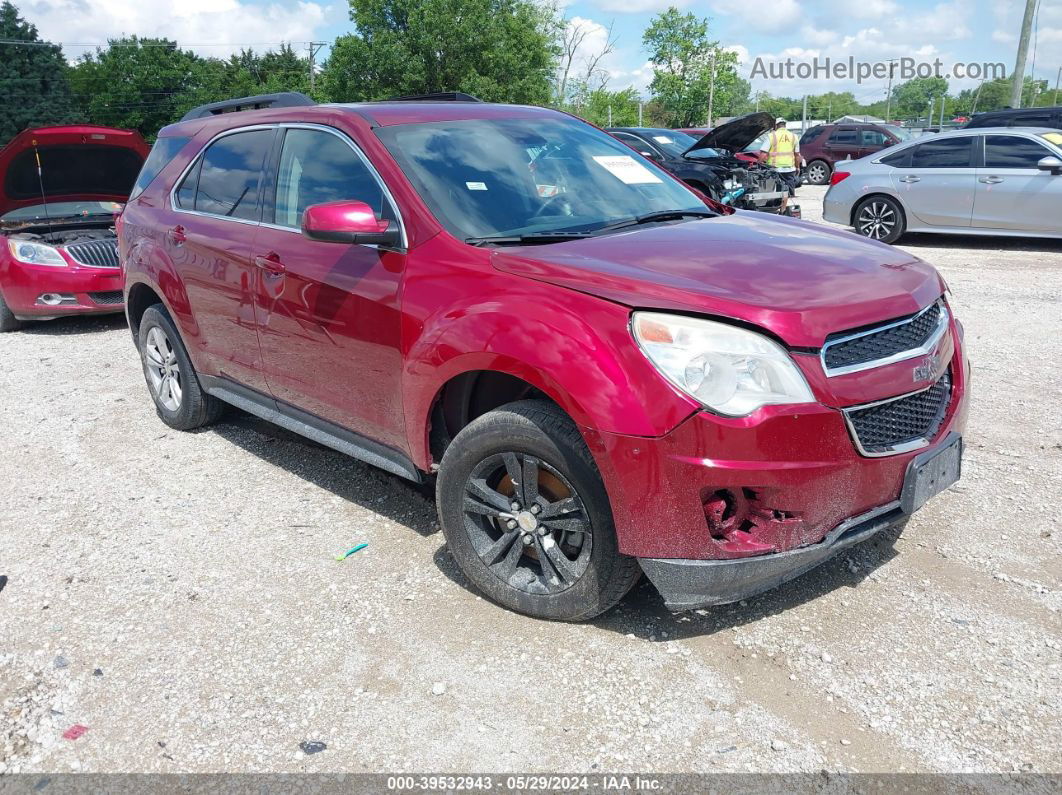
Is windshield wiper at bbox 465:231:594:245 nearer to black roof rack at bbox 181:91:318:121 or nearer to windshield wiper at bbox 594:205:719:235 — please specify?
windshield wiper at bbox 594:205:719:235

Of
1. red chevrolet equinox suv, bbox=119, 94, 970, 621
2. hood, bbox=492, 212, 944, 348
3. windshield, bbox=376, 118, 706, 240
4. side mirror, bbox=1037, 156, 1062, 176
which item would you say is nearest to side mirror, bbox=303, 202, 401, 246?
red chevrolet equinox suv, bbox=119, 94, 970, 621

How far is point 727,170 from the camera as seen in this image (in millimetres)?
12828

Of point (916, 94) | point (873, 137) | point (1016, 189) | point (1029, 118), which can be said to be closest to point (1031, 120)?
point (1029, 118)

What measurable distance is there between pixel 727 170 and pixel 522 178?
9865mm

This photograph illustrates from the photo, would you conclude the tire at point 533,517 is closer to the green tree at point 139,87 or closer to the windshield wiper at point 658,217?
the windshield wiper at point 658,217

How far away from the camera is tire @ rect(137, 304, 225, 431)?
515 centimetres

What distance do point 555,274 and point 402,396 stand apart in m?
0.88

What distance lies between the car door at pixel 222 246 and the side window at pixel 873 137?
20.4m

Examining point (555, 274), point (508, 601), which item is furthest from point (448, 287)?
point (508, 601)

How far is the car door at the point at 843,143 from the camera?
21.8m

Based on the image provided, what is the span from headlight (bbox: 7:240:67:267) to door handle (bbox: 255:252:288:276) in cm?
530

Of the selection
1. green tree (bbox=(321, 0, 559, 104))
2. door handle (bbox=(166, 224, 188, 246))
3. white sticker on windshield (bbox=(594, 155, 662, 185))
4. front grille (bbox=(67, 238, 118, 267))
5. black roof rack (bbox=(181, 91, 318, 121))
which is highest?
green tree (bbox=(321, 0, 559, 104))

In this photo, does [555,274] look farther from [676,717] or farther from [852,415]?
[676,717]

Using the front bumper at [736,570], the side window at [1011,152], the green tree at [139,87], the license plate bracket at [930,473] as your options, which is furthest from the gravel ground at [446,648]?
the green tree at [139,87]
